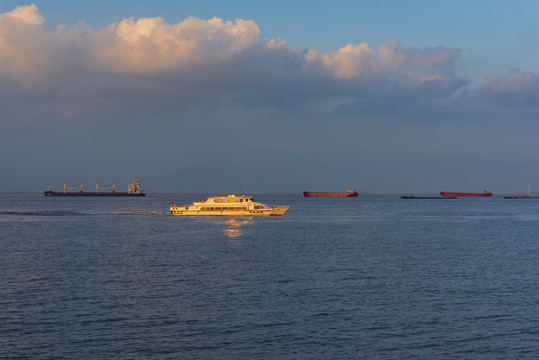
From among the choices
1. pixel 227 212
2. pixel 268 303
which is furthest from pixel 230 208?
pixel 268 303

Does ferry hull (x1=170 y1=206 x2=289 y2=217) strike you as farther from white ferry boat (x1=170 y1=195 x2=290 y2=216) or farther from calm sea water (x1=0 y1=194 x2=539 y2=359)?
calm sea water (x1=0 y1=194 x2=539 y2=359)

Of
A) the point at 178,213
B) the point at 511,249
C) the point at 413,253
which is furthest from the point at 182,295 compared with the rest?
the point at 178,213

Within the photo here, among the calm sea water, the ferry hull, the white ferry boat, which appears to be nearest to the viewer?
the calm sea water

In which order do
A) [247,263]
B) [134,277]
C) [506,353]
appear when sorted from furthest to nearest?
1. [247,263]
2. [134,277]
3. [506,353]

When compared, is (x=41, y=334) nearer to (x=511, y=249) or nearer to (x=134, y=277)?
(x=134, y=277)

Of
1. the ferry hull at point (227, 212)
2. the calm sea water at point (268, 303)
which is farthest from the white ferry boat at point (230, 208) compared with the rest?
the calm sea water at point (268, 303)

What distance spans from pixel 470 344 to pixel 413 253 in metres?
37.4

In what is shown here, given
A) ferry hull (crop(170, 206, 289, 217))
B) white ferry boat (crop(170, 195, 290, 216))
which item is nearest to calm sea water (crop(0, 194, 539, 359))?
ferry hull (crop(170, 206, 289, 217))

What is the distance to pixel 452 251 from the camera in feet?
215

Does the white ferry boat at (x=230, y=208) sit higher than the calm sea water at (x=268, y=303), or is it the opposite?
the white ferry boat at (x=230, y=208)

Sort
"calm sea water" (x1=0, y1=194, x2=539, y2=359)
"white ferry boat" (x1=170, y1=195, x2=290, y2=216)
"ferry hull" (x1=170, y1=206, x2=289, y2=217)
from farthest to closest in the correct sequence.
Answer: "white ferry boat" (x1=170, y1=195, x2=290, y2=216), "ferry hull" (x1=170, y1=206, x2=289, y2=217), "calm sea water" (x1=0, y1=194, x2=539, y2=359)

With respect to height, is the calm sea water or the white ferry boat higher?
the white ferry boat

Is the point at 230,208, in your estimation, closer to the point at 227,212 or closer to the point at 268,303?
the point at 227,212

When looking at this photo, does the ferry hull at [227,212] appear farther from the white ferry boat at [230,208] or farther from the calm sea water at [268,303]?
the calm sea water at [268,303]
